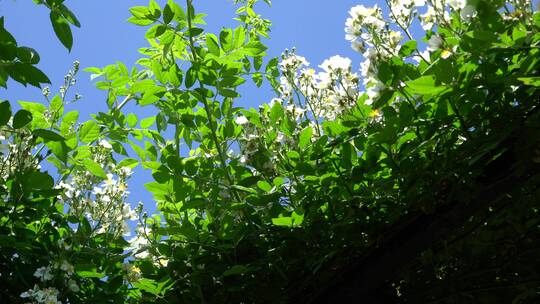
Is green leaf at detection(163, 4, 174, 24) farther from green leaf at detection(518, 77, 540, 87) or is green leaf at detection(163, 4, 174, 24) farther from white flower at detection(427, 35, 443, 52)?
green leaf at detection(518, 77, 540, 87)

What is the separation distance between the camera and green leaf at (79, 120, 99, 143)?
5.69ft

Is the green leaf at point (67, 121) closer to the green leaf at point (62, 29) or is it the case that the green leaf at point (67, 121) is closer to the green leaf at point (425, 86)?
the green leaf at point (62, 29)

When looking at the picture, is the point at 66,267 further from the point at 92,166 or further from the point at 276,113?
the point at 276,113

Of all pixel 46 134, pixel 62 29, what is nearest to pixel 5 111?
pixel 46 134

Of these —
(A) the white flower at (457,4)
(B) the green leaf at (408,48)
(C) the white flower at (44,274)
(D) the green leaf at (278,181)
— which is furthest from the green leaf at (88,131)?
(A) the white flower at (457,4)

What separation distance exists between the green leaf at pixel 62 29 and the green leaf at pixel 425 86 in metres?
0.73

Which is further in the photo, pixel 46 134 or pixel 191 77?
pixel 191 77

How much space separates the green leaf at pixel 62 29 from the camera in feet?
3.84

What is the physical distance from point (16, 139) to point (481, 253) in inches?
57.3

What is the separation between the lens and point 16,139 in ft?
6.01

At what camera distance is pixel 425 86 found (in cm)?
125

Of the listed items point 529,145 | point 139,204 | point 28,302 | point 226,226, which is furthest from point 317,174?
point 28,302

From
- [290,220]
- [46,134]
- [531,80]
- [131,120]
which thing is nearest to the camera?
[531,80]

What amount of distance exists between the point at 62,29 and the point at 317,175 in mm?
726
